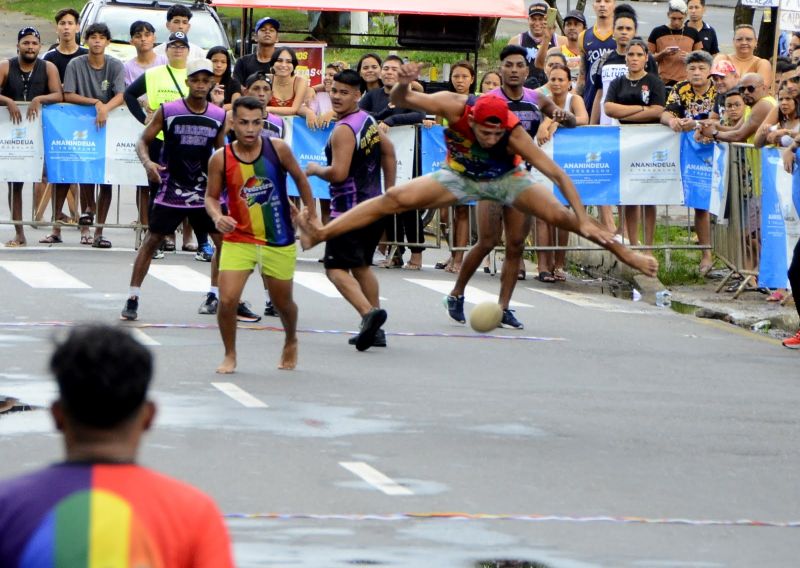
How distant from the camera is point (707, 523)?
23.7ft

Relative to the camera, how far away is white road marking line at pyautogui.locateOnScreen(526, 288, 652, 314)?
15.5 meters

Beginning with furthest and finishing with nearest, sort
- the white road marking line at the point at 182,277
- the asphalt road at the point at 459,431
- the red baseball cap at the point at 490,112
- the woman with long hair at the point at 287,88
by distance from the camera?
1. the woman with long hair at the point at 287,88
2. the white road marking line at the point at 182,277
3. the red baseball cap at the point at 490,112
4. the asphalt road at the point at 459,431

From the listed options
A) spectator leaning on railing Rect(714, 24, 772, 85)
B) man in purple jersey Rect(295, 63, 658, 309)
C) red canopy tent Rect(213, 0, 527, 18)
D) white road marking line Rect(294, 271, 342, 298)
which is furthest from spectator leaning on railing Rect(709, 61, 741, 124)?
red canopy tent Rect(213, 0, 527, 18)

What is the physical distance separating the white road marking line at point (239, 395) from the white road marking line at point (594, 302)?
235 inches

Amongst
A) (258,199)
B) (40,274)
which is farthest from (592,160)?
(258,199)

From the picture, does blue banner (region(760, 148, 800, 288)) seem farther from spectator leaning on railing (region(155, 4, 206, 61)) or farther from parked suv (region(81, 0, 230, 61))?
parked suv (region(81, 0, 230, 61))

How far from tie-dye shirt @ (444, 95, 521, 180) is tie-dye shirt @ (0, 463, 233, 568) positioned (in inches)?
315

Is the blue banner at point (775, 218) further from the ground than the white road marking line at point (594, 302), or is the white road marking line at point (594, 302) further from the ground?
the blue banner at point (775, 218)

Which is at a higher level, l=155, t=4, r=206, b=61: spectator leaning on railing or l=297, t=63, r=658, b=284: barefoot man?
l=155, t=4, r=206, b=61: spectator leaning on railing

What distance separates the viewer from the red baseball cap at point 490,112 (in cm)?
1074

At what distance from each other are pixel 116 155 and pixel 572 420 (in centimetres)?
902

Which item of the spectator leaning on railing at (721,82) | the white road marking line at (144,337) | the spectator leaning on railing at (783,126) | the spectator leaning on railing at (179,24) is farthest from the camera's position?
the spectator leaning on railing at (179,24)

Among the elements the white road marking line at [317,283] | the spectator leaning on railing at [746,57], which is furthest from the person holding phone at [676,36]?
the white road marking line at [317,283]

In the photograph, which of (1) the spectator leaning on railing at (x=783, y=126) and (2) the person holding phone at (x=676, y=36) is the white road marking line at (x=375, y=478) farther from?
(2) the person holding phone at (x=676, y=36)
